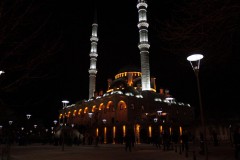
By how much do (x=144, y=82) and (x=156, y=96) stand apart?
5767mm

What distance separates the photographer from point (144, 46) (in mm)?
44000

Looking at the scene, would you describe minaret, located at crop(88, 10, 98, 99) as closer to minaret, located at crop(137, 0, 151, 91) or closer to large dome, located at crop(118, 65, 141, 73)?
large dome, located at crop(118, 65, 141, 73)

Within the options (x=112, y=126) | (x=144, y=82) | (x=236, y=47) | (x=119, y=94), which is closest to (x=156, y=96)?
(x=144, y=82)

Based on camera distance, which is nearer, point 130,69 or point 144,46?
point 144,46

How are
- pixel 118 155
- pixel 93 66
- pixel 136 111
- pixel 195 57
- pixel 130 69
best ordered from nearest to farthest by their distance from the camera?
pixel 195 57 < pixel 118 155 < pixel 136 111 < pixel 93 66 < pixel 130 69

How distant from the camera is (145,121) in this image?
3834cm

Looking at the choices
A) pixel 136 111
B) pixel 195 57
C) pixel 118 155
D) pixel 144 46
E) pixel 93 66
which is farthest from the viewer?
pixel 93 66

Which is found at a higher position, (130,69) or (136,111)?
(130,69)

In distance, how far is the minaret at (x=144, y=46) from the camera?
43438 millimetres

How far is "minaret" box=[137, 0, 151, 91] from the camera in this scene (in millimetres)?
43438

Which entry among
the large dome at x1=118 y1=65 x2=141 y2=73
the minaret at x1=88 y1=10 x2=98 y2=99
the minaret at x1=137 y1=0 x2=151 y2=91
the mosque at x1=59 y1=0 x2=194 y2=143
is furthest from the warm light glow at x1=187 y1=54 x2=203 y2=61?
the large dome at x1=118 y1=65 x2=141 y2=73

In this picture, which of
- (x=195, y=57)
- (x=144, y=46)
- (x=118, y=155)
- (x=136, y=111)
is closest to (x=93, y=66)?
(x=144, y=46)

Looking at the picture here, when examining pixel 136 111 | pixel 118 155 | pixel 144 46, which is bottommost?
pixel 118 155

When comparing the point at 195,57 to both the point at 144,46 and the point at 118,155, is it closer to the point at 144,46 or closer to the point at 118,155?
the point at 118,155
